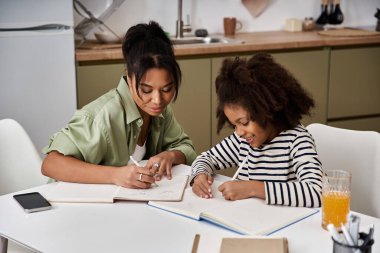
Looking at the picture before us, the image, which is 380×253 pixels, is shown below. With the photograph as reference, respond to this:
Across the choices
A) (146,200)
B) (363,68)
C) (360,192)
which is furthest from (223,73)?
(363,68)

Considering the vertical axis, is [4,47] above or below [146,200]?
above

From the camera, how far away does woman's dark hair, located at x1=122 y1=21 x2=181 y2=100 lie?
2.01m

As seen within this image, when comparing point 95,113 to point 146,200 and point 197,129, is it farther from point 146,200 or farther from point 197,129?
point 197,129

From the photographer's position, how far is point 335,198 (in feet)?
5.18

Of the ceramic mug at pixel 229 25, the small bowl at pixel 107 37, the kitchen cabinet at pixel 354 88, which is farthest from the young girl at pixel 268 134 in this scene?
the ceramic mug at pixel 229 25

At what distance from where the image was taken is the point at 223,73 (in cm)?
189

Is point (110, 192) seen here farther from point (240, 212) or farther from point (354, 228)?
point (354, 228)

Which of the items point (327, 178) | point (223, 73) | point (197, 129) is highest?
point (223, 73)

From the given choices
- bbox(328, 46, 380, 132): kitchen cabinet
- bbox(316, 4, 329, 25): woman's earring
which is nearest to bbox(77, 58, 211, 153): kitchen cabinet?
bbox(328, 46, 380, 132): kitchen cabinet

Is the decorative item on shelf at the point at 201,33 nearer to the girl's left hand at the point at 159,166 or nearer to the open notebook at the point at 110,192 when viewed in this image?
the girl's left hand at the point at 159,166

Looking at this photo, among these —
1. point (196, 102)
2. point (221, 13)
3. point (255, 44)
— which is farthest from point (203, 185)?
point (221, 13)

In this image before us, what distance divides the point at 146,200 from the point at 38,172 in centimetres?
66

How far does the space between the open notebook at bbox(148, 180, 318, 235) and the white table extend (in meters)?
0.02

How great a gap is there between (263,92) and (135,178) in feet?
1.41
